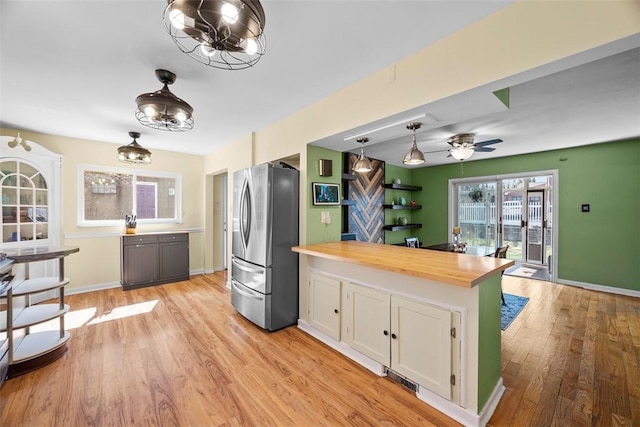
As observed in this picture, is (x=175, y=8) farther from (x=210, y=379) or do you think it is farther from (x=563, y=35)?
(x=210, y=379)

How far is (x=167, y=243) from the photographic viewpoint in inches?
193

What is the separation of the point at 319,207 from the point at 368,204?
231 centimetres

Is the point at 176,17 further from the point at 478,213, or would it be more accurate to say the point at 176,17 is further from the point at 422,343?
the point at 478,213

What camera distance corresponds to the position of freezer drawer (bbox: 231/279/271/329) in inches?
116

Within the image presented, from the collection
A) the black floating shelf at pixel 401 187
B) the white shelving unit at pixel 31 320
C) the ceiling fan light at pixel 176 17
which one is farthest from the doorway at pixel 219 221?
the ceiling fan light at pixel 176 17

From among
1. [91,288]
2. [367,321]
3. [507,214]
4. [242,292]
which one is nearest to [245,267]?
[242,292]

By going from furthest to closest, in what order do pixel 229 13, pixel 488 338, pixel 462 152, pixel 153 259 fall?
pixel 153 259, pixel 462 152, pixel 488 338, pixel 229 13

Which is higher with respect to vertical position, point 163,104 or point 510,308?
point 163,104

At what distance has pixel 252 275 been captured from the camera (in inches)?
123

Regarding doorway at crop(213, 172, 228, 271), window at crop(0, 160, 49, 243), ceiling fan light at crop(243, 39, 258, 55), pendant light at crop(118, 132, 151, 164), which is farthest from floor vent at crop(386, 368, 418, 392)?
window at crop(0, 160, 49, 243)

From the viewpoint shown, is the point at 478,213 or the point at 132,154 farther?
the point at 478,213

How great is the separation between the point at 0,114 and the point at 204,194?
2989 mm

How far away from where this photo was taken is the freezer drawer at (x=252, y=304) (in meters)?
2.95

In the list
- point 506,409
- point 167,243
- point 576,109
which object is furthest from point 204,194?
point 576,109
